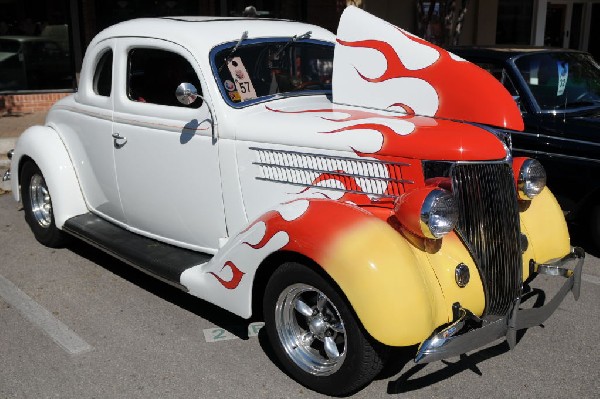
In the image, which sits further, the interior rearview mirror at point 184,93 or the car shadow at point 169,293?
the car shadow at point 169,293

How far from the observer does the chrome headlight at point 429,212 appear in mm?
3123

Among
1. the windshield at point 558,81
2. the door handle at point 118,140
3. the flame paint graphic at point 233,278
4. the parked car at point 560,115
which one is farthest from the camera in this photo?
the windshield at point 558,81

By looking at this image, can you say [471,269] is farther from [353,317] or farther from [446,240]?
[353,317]

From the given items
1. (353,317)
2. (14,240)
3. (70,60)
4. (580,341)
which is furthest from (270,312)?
(70,60)

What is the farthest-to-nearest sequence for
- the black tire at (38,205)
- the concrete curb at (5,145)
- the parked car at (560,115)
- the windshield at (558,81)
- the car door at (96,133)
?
the concrete curb at (5,145)
the windshield at (558,81)
the black tire at (38,205)
the parked car at (560,115)
the car door at (96,133)

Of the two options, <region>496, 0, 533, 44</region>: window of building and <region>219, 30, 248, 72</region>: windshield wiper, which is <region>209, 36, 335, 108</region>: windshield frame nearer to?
<region>219, 30, 248, 72</region>: windshield wiper

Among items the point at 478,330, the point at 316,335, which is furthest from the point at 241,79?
the point at 478,330

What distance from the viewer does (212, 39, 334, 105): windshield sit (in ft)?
14.0

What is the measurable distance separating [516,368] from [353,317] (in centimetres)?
117

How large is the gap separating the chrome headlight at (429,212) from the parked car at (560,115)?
9.08 feet

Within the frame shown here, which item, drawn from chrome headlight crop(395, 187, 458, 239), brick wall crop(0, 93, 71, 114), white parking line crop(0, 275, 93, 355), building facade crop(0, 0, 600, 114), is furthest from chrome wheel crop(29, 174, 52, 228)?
brick wall crop(0, 93, 71, 114)

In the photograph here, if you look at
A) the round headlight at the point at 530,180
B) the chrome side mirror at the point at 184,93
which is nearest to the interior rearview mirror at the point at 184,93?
the chrome side mirror at the point at 184,93

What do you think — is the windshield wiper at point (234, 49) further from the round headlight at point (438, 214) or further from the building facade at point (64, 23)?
the building facade at point (64, 23)

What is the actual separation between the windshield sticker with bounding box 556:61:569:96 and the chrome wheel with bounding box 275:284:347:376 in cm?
362
